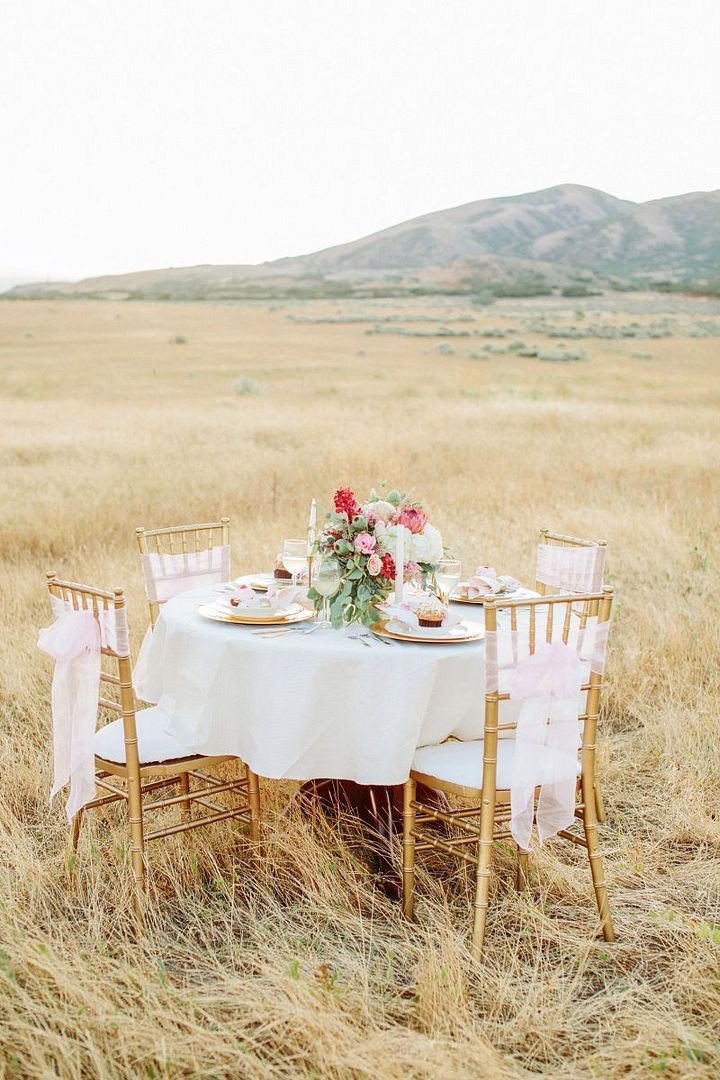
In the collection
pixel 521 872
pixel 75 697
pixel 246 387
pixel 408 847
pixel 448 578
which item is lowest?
pixel 246 387

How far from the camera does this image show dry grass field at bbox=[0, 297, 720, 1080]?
3184mm

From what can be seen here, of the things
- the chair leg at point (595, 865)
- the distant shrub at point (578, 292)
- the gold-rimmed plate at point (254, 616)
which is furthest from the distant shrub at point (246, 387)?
the distant shrub at point (578, 292)

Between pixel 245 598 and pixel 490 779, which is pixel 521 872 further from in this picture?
pixel 245 598

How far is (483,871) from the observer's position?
374cm

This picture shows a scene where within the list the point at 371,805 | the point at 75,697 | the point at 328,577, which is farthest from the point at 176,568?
the point at 371,805

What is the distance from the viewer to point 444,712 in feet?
13.0

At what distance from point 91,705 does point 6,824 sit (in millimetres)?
1011

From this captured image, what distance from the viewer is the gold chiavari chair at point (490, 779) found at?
12.1 feet

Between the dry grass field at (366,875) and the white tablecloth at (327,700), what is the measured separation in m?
0.54

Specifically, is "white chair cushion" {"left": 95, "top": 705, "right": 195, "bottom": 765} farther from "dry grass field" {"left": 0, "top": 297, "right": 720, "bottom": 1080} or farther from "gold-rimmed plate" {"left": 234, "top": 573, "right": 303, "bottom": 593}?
"gold-rimmed plate" {"left": 234, "top": 573, "right": 303, "bottom": 593}

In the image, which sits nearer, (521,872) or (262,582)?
(521,872)

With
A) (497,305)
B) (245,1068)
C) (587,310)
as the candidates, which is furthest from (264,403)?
(497,305)

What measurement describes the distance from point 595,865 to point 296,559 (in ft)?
5.60

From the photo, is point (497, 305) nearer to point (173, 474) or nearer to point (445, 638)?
point (173, 474)
